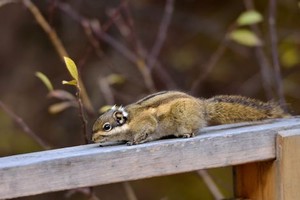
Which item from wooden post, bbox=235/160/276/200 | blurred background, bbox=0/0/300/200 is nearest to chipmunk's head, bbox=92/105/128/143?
wooden post, bbox=235/160/276/200

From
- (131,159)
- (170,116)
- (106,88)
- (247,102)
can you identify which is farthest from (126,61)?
(131,159)

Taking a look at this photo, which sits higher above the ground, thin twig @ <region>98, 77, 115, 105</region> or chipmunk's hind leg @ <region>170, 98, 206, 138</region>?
chipmunk's hind leg @ <region>170, 98, 206, 138</region>

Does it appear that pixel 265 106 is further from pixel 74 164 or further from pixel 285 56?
pixel 285 56

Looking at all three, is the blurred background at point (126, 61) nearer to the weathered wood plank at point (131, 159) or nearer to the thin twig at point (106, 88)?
the thin twig at point (106, 88)

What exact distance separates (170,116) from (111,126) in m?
0.17

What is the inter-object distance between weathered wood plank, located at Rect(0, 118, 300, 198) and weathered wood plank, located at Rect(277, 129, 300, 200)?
1.1 inches

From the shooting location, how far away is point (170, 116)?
2.08m

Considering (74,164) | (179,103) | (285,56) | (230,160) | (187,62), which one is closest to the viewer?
(74,164)

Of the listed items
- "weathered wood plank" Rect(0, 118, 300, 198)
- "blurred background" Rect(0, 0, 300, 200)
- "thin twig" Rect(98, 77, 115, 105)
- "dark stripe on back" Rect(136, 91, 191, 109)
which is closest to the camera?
"weathered wood plank" Rect(0, 118, 300, 198)

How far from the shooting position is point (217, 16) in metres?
5.27

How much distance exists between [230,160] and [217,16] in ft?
11.2

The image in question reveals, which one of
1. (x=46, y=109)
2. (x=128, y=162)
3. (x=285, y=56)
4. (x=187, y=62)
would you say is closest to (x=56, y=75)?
(x=46, y=109)

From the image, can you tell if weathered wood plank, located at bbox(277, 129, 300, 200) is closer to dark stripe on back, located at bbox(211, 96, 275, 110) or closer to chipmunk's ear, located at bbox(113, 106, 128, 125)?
dark stripe on back, located at bbox(211, 96, 275, 110)

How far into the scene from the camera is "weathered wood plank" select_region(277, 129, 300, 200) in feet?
6.52
